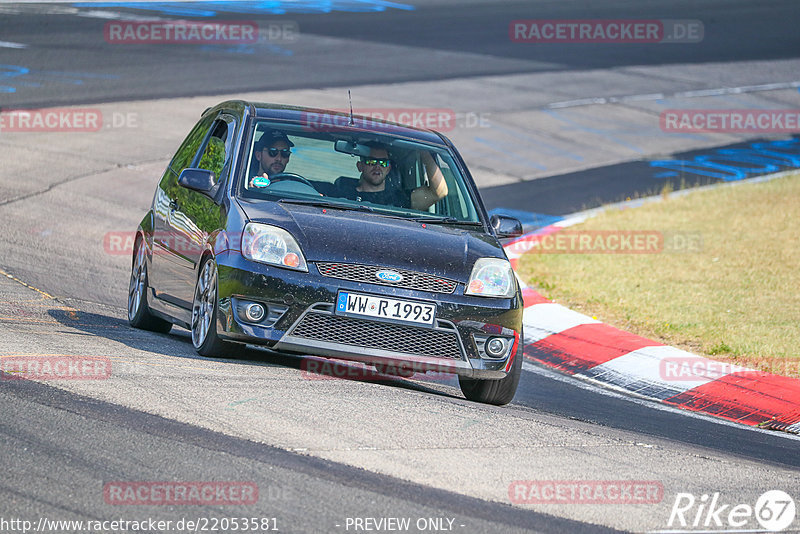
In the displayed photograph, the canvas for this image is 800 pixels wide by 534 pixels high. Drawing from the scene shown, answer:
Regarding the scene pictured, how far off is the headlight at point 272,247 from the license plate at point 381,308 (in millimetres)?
302

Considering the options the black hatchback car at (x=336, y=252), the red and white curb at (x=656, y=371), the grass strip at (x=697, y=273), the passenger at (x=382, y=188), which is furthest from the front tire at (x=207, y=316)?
the grass strip at (x=697, y=273)

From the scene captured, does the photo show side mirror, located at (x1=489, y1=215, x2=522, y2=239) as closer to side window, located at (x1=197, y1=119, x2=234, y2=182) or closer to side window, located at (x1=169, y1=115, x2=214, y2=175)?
side window, located at (x1=197, y1=119, x2=234, y2=182)

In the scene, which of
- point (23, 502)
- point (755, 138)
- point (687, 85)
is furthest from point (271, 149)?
point (687, 85)

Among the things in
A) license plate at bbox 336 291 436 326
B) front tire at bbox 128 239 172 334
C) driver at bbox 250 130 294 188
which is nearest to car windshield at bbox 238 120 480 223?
driver at bbox 250 130 294 188

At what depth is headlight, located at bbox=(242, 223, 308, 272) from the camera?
286 inches

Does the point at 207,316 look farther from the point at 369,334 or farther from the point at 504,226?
the point at 504,226

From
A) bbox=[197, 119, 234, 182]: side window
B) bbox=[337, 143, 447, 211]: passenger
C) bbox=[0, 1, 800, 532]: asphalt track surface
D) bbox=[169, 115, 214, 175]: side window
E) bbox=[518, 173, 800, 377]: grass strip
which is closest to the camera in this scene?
bbox=[0, 1, 800, 532]: asphalt track surface

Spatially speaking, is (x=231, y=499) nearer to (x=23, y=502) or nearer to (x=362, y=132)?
(x=23, y=502)

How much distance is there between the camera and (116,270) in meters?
11.9

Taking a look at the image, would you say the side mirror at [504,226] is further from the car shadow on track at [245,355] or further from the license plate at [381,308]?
the license plate at [381,308]

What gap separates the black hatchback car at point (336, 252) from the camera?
23.6ft

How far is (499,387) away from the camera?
307 inches

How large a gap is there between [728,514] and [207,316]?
347cm

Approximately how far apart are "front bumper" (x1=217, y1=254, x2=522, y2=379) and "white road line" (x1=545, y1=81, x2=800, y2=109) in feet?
55.8
